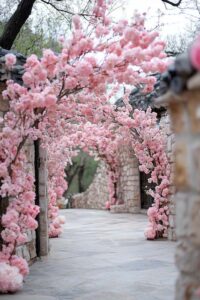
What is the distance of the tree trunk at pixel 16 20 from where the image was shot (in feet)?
23.3

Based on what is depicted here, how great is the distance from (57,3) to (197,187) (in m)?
7.00

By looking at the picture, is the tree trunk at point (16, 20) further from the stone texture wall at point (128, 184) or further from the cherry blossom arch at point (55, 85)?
the stone texture wall at point (128, 184)

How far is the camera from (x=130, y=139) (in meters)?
8.78

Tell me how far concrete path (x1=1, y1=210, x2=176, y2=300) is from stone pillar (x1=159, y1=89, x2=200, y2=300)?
7.40 ft

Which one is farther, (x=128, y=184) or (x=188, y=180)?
(x=128, y=184)

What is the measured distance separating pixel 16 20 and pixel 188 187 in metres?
5.89

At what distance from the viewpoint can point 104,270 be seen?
5555mm

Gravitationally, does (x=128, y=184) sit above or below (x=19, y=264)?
above

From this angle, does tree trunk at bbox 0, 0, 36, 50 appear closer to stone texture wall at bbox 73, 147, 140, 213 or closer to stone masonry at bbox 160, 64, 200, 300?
stone masonry at bbox 160, 64, 200, 300

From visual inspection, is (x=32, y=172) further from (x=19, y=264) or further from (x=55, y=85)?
(x=55, y=85)

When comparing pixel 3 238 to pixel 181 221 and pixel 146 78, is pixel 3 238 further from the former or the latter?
pixel 181 221

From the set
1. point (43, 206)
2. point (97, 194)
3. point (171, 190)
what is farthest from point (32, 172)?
point (97, 194)

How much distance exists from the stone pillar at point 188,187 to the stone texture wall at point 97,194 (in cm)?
1423

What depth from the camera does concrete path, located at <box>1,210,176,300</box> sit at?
14.5 feet
